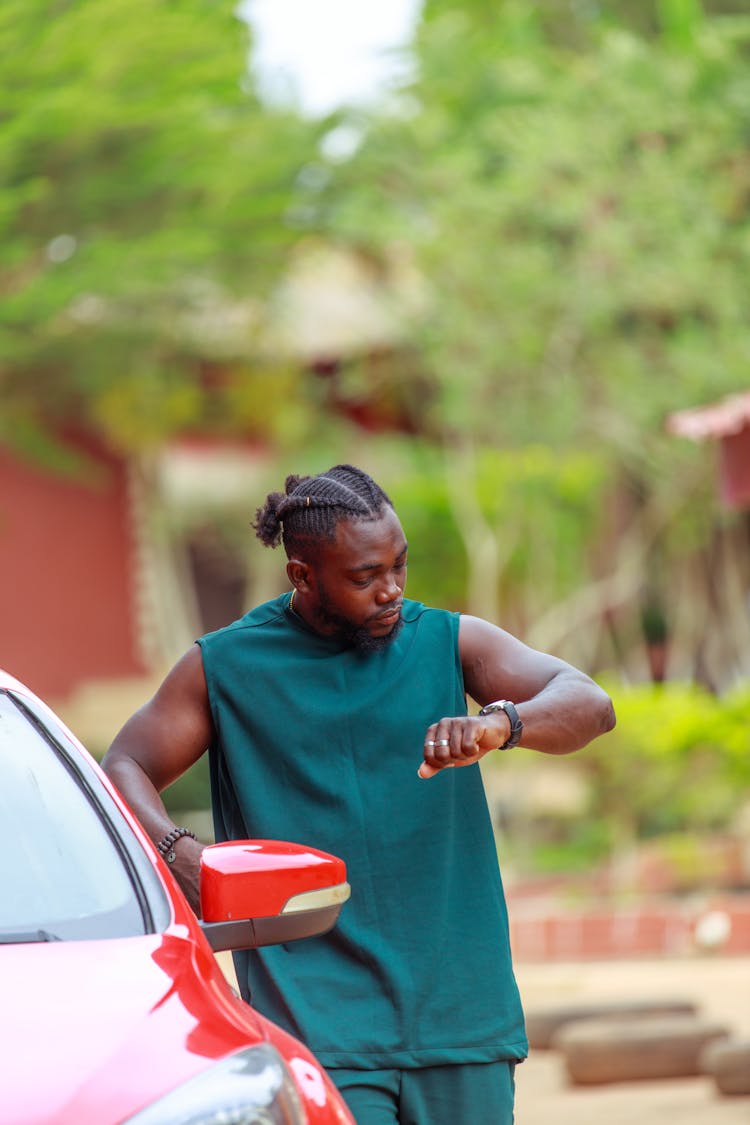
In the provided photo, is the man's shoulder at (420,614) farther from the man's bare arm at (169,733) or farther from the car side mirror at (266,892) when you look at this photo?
the car side mirror at (266,892)

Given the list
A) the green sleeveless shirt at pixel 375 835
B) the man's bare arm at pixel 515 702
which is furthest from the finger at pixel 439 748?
the green sleeveless shirt at pixel 375 835

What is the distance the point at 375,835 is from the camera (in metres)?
3.08

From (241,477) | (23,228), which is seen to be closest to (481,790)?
(23,228)

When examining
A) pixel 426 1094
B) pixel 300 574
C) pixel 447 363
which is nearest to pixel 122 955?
pixel 426 1094

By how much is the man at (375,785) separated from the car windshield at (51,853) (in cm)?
18

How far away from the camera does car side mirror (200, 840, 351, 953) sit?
109 inches

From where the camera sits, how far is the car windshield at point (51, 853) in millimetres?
2725

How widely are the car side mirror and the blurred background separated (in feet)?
17.4

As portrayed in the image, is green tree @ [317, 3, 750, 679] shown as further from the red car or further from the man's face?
the red car

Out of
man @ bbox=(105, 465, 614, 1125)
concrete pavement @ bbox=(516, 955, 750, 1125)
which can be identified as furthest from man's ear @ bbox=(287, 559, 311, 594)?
concrete pavement @ bbox=(516, 955, 750, 1125)

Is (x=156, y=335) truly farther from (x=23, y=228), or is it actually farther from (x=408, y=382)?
(x=23, y=228)

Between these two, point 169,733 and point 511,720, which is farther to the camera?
point 169,733

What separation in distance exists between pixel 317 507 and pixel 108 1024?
1.05m

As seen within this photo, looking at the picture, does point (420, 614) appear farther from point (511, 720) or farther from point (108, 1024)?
point (108, 1024)
